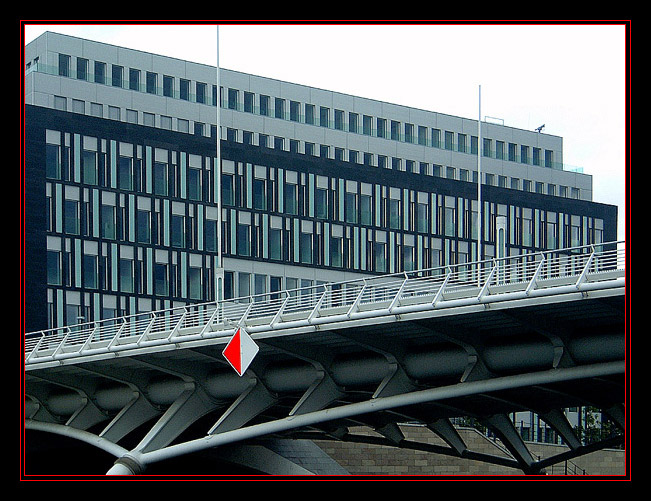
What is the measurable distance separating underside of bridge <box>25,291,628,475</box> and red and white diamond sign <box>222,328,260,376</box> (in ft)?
4.25

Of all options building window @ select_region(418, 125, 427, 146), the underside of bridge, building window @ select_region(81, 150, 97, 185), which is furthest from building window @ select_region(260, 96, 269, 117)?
the underside of bridge

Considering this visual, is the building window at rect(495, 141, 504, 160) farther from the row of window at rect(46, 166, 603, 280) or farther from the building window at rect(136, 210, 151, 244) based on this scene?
the building window at rect(136, 210, 151, 244)

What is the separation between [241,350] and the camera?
1551 inches

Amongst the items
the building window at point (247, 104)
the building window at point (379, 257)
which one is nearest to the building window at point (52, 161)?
the building window at point (247, 104)

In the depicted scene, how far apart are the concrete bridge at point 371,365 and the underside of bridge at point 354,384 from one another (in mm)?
60

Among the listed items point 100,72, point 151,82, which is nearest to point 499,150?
point 151,82

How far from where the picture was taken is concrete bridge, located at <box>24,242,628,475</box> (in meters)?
34.2

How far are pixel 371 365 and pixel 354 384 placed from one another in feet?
4.93

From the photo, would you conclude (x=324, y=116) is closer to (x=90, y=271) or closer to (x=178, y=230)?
(x=178, y=230)

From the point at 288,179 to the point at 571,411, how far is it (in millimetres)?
30258

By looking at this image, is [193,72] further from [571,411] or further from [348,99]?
[571,411]

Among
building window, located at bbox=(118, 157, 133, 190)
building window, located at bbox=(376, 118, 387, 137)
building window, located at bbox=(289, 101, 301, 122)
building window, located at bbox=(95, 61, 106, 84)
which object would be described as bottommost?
building window, located at bbox=(118, 157, 133, 190)

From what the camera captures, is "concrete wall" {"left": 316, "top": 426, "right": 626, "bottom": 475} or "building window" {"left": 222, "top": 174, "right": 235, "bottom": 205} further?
"building window" {"left": 222, "top": 174, "right": 235, "bottom": 205}

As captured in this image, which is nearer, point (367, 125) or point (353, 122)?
point (353, 122)
